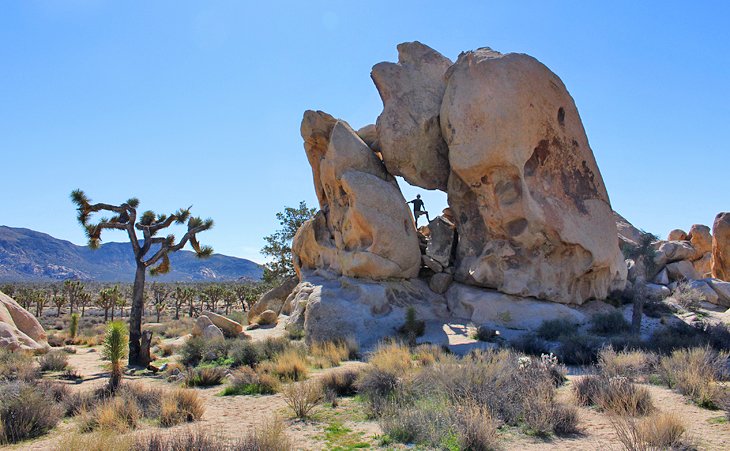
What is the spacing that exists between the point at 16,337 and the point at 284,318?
29.7 ft

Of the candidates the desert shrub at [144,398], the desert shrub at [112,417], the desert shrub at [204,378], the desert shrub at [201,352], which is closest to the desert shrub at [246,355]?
the desert shrub at [201,352]

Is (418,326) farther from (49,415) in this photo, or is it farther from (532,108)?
(49,415)

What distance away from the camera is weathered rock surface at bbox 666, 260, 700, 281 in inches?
1047

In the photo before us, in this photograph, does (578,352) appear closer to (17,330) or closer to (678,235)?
(17,330)

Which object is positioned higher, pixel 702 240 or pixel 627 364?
pixel 702 240

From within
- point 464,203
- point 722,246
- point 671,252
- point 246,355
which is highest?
point 464,203

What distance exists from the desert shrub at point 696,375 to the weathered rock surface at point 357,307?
874 centimetres

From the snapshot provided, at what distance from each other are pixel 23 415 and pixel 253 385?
379 cm

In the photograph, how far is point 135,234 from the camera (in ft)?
51.7

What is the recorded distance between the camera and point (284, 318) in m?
21.3

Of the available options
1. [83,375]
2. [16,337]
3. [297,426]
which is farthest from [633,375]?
[16,337]

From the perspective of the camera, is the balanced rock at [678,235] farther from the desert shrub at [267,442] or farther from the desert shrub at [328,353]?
the desert shrub at [267,442]

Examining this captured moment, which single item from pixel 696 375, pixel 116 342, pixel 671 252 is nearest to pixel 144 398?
pixel 116 342

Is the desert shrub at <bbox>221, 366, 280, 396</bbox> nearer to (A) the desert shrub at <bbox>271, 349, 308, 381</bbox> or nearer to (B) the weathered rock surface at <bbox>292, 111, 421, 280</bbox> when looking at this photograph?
(A) the desert shrub at <bbox>271, 349, 308, 381</bbox>
